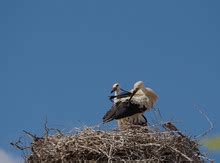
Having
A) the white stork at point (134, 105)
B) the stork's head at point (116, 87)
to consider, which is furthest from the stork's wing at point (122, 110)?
the stork's head at point (116, 87)

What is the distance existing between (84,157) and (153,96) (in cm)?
339

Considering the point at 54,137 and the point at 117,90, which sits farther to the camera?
the point at 117,90

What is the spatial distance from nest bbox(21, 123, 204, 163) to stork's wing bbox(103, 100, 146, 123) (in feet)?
6.63

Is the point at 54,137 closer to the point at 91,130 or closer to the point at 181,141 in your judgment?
the point at 91,130

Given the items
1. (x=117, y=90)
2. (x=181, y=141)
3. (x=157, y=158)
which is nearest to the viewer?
(x=157, y=158)

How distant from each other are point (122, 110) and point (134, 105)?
0.96 ft

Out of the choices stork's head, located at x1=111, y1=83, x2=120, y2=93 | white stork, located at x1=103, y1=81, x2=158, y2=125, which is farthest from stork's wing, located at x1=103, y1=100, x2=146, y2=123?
stork's head, located at x1=111, y1=83, x2=120, y2=93

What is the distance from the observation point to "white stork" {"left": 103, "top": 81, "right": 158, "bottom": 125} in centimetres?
746

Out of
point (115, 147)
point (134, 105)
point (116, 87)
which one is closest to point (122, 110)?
point (134, 105)

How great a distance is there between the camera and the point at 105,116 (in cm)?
738

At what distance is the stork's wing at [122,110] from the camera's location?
7367 mm

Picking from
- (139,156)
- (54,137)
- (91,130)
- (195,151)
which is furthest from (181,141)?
(54,137)

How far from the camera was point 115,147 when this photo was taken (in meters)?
4.89

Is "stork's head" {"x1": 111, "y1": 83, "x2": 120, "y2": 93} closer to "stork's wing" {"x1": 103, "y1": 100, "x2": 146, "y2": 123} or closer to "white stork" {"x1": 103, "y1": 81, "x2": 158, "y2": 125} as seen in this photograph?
"white stork" {"x1": 103, "y1": 81, "x2": 158, "y2": 125}
